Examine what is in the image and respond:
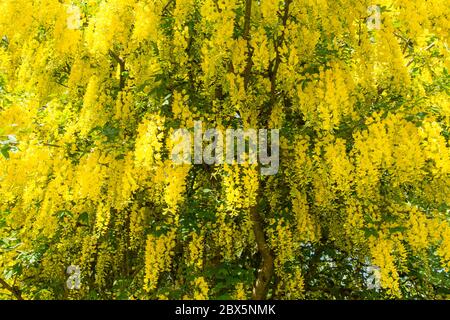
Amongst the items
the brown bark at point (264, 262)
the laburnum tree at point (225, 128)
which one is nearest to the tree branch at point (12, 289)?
the laburnum tree at point (225, 128)

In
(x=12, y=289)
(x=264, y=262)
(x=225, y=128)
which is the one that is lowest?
(x=12, y=289)

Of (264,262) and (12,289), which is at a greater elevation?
(264,262)

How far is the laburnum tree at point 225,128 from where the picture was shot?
3.63 m

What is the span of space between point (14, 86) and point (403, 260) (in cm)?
434

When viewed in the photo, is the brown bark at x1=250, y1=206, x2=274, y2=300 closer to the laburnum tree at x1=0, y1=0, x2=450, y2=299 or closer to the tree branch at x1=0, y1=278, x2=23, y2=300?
the laburnum tree at x1=0, y1=0, x2=450, y2=299

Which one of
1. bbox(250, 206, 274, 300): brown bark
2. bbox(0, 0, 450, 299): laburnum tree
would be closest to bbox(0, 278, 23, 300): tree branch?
bbox(0, 0, 450, 299): laburnum tree

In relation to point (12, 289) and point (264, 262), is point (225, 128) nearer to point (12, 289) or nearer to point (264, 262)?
point (264, 262)

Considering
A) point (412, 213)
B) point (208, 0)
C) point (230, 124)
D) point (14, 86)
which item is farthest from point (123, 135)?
point (412, 213)

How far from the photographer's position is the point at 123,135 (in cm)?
399

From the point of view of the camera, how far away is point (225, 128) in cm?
389

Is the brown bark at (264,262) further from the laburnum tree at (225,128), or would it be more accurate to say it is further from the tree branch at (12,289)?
the tree branch at (12,289)

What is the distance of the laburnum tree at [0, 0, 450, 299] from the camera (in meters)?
3.63

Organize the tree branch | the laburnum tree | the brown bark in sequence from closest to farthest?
1. the laburnum tree
2. the brown bark
3. the tree branch

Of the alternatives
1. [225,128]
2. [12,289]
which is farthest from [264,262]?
[12,289]
